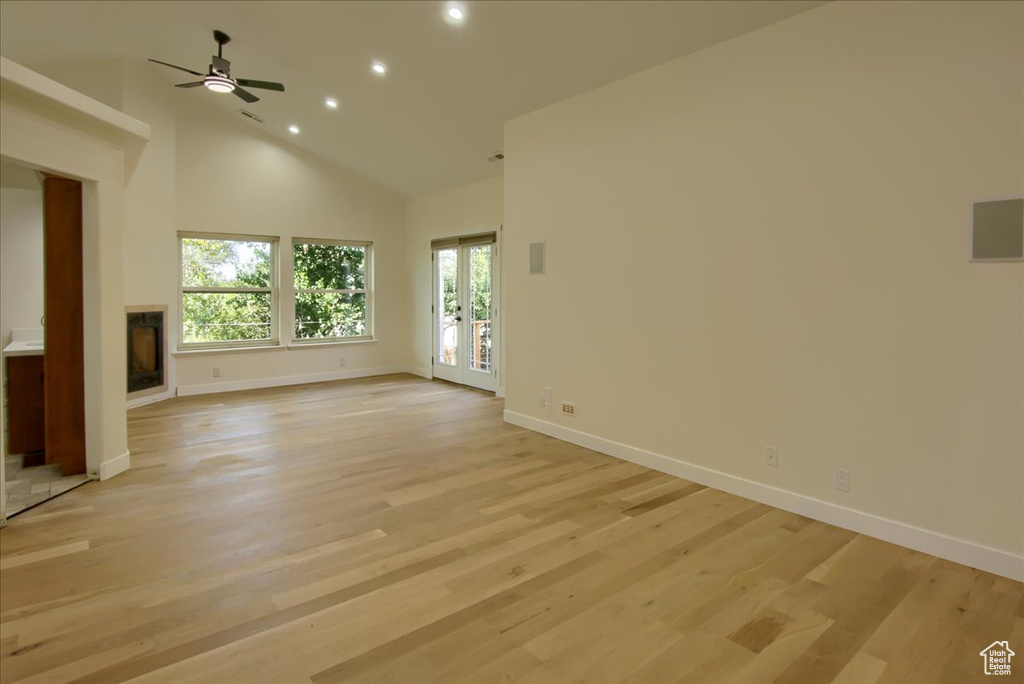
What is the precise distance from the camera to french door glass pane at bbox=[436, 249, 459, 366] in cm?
754

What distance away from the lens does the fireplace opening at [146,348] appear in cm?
596

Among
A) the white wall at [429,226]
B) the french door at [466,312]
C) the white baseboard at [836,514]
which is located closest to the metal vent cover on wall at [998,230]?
the white baseboard at [836,514]

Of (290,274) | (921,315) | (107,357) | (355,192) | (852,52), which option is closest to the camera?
(921,315)

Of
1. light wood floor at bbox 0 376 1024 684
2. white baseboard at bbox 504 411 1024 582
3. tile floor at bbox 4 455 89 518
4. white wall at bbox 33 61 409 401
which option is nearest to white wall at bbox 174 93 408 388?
white wall at bbox 33 61 409 401

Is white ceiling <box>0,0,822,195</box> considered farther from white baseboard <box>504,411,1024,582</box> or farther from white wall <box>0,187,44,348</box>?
white baseboard <box>504,411,1024,582</box>

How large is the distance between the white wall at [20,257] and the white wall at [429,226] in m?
4.38

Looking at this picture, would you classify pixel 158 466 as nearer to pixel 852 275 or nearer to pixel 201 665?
pixel 201 665

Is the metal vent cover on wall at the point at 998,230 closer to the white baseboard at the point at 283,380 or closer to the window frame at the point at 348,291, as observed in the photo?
the white baseboard at the point at 283,380

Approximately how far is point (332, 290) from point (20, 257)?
356 cm

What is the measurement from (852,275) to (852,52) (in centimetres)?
118

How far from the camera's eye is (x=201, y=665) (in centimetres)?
180

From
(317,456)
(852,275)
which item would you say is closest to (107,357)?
(317,456)

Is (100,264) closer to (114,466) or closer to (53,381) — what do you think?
(53,381)

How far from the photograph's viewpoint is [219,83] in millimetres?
4449
